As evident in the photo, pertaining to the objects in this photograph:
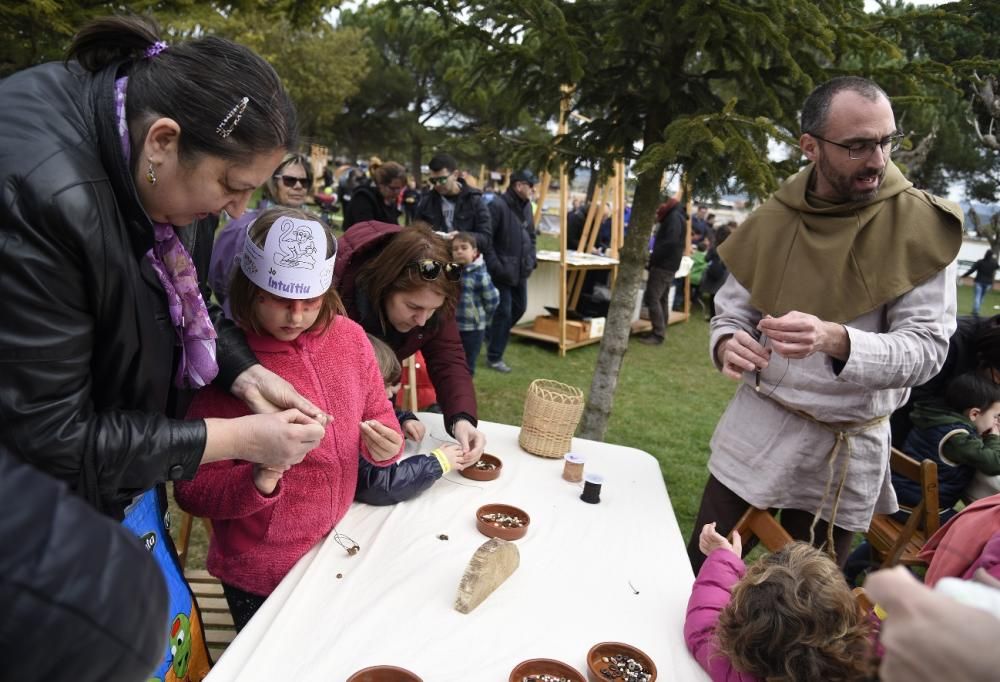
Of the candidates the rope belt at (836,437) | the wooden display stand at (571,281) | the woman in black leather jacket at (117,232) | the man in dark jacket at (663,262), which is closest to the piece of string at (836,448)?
the rope belt at (836,437)

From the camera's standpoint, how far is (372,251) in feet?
8.52

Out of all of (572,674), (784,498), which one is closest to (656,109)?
(784,498)

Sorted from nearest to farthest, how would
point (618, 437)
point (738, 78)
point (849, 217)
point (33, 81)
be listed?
point (33, 81), point (849, 217), point (738, 78), point (618, 437)

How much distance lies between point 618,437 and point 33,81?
4.77m

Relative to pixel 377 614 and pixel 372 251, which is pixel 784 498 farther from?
pixel 372 251

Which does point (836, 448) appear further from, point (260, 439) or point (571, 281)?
point (571, 281)

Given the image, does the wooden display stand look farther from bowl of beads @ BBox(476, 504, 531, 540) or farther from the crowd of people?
bowl of beads @ BBox(476, 504, 531, 540)

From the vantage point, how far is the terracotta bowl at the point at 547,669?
1364 millimetres

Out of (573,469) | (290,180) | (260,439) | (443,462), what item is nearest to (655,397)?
(290,180)

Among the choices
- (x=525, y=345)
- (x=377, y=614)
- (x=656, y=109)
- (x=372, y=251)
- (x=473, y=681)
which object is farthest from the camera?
(x=525, y=345)

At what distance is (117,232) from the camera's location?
1.08 m

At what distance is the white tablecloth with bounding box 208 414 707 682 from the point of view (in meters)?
1.38

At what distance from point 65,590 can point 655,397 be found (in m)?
6.29

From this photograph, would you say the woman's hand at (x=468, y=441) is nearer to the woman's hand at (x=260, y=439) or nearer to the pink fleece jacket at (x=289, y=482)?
the pink fleece jacket at (x=289, y=482)
